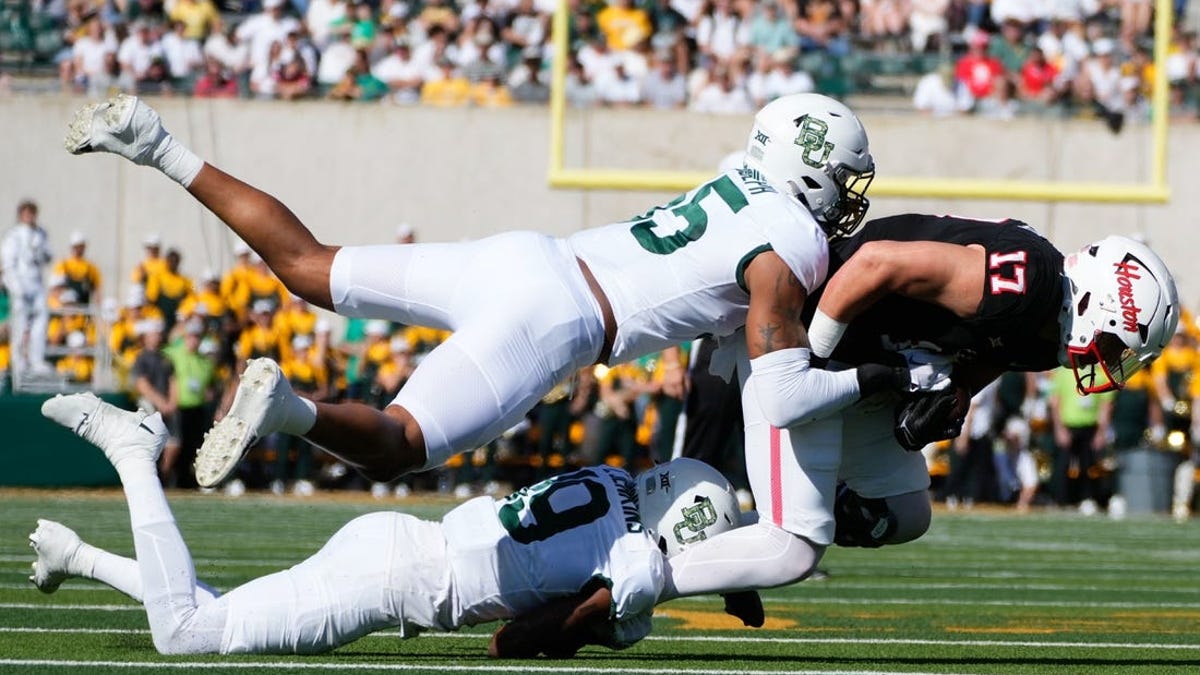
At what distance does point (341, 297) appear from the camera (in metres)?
5.04

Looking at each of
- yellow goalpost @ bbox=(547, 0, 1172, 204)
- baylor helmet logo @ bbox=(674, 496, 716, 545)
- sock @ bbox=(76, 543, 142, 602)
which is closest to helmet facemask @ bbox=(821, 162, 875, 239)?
baylor helmet logo @ bbox=(674, 496, 716, 545)

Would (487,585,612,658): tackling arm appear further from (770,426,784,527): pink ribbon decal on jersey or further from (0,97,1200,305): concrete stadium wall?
(0,97,1200,305): concrete stadium wall

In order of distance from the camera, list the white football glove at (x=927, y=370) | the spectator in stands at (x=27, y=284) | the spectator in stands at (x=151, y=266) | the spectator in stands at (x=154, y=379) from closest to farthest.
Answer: the white football glove at (x=927, y=370), the spectator in stands at (x=154, y=379), the spectator in stands at (x=27, y=284), the spectator in stands at (x=151, y=266)

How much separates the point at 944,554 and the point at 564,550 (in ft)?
17.9

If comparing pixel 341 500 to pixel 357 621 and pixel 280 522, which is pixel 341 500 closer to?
pixel 280 522

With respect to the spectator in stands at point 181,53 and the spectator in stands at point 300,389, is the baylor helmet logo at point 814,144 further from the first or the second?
the spectator in stands at point 181,53

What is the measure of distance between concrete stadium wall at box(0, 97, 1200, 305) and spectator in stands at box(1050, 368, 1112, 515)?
2346 mm

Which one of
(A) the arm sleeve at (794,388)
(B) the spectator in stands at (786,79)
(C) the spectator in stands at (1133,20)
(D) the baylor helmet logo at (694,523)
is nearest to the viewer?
(A) the arm sleeve at (794,388)

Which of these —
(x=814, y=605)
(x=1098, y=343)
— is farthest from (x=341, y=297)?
(x=814, y=605)

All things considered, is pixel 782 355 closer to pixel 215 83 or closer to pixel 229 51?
pixel 215 83

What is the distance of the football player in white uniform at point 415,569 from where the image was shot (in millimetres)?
4641

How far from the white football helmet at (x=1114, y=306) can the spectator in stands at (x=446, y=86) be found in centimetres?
1265

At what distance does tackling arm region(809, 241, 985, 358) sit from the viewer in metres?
4.92

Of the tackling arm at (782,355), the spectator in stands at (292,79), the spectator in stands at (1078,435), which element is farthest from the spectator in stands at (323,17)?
the tackling arm at (782,355)
